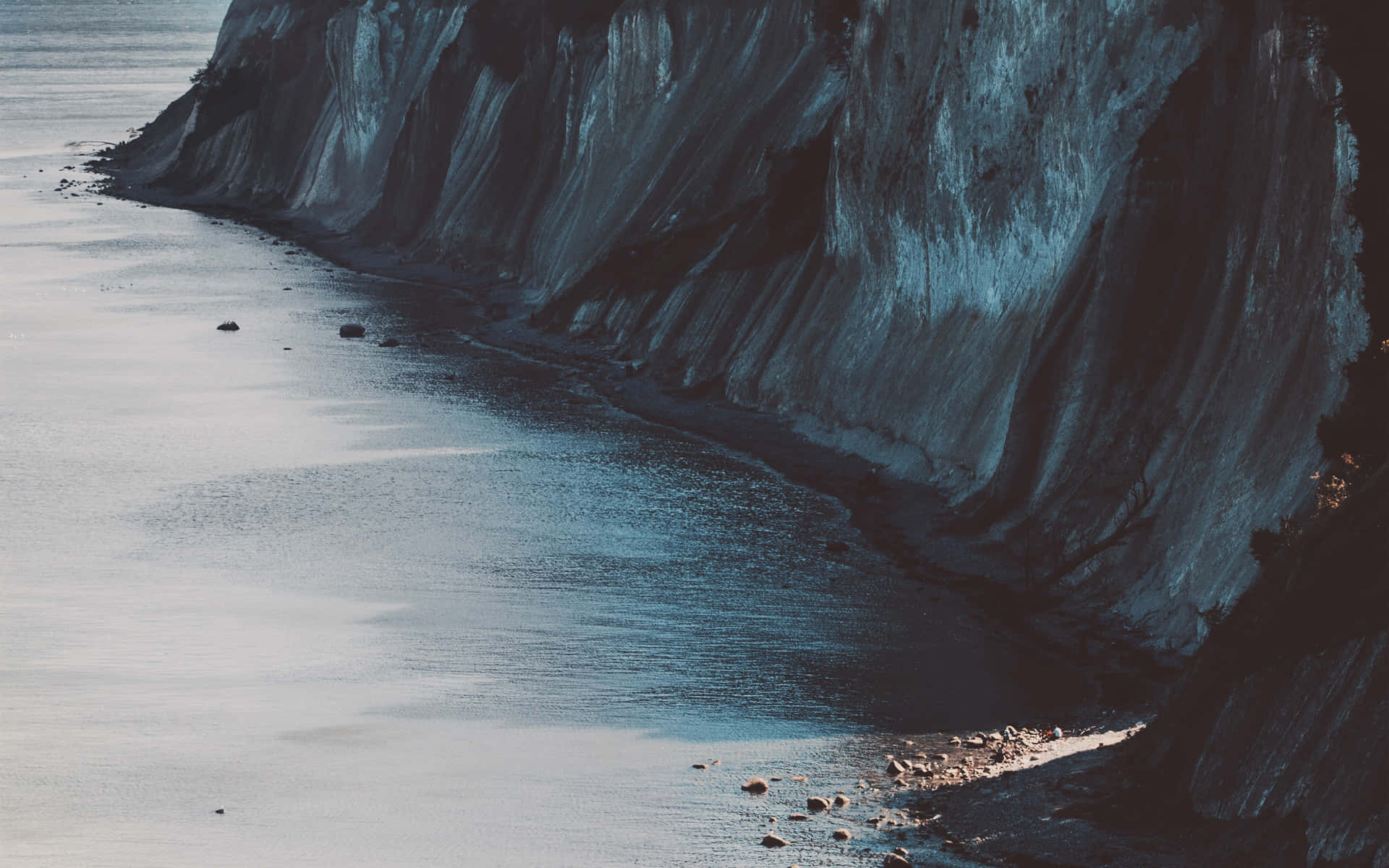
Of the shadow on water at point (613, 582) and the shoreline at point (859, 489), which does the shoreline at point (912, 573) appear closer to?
the shoreline at point (859, 489)

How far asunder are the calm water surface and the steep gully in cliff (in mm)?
2769

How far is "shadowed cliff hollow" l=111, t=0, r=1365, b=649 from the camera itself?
29.8m

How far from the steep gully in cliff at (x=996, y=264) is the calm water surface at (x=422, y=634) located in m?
2.77

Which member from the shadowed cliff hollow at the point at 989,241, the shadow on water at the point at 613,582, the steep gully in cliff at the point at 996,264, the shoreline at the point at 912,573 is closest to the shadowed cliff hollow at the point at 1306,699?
the steep gully in cliff at the point at 996,264

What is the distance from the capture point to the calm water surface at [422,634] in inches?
876

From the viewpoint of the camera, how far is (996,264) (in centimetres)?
3959

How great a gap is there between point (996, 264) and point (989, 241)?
69 cm

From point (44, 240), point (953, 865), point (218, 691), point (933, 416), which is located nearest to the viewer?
point (953, 865)

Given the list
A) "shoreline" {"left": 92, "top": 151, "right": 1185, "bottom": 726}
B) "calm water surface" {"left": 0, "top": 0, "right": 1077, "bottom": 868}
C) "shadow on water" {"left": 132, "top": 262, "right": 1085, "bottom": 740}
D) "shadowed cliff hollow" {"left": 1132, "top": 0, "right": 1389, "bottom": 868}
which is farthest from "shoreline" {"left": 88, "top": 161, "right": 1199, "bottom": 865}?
"shadowed cliff hollow" {"left": 1132, "top": 0, "right": 1389, "bottom": 868}

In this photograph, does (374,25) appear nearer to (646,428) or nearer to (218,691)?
(646,428)

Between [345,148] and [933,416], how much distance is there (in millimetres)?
53870

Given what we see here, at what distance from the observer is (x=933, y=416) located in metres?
39.8

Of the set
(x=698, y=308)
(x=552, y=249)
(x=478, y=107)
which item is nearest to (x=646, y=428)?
(x=698, y=308)

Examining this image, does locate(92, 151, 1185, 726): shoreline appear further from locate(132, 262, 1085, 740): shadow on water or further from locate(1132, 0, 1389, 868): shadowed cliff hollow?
locate(1132, 0, 1389, 868): shadowed cliff hollow
